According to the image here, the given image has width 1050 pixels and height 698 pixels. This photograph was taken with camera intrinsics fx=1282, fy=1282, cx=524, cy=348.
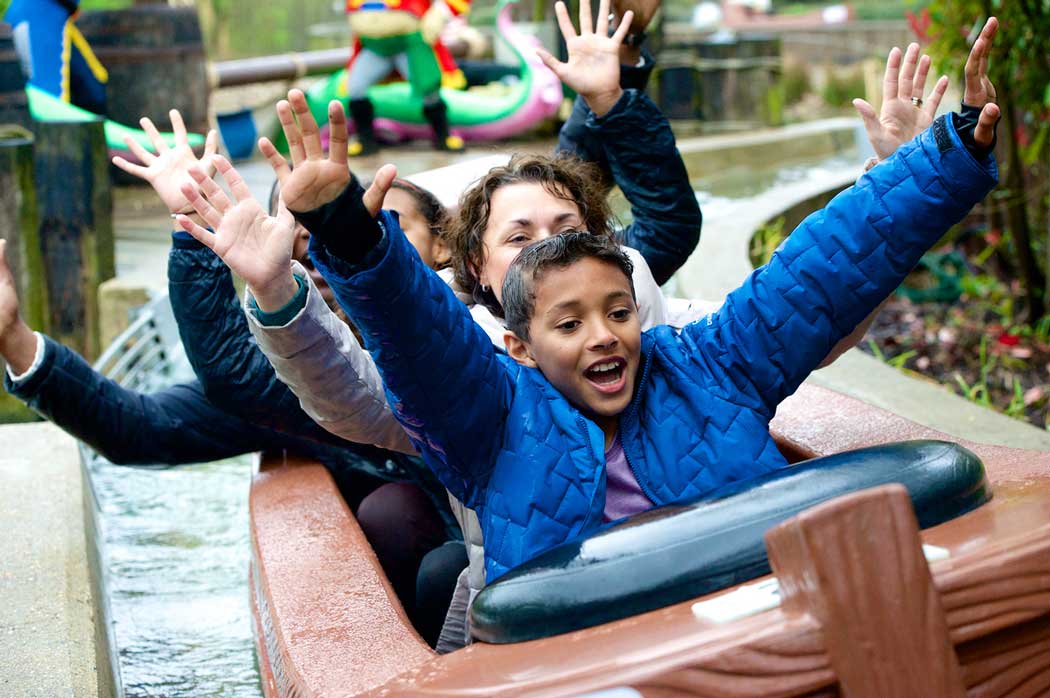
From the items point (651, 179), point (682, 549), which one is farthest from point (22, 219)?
point (682, 549)

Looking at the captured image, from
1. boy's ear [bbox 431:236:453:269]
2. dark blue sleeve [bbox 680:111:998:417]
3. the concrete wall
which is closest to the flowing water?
the concrete wall

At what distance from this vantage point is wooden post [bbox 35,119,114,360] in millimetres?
4824

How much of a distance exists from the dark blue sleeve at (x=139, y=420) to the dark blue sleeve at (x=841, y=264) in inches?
42.7

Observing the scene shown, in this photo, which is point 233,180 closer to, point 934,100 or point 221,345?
point 221,345

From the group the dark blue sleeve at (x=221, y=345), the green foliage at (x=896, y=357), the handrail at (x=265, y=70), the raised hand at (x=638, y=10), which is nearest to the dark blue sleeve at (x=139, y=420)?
the dark blue sleeve at (x=221, y=345)

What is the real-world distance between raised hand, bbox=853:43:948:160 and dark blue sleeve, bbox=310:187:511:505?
0.72 metres

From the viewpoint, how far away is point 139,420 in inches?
99.7

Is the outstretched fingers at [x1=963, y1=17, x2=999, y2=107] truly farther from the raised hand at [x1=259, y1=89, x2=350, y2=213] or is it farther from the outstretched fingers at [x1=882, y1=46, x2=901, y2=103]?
the raised hand at [x1=259, y1=89, x2=350, y2=213]

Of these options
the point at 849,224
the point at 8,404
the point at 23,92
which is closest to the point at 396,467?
the point at 849,224

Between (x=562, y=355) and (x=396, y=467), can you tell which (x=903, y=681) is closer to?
(x=562, y=355)

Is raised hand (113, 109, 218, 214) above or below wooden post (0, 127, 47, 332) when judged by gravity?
above

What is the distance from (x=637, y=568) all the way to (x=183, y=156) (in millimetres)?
1058

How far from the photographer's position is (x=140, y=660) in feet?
8.50

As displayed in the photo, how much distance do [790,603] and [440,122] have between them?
7271mm
